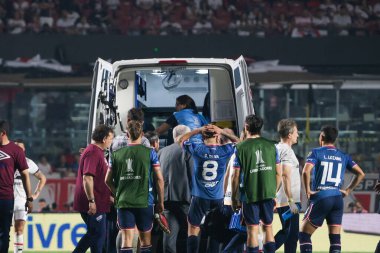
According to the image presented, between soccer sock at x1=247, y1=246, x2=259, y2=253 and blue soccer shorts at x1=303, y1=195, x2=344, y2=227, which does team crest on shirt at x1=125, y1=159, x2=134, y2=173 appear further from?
blue soccer shorts at x1=303, y1=195, x2=344, y2=227

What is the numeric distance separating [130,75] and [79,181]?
2.17 m

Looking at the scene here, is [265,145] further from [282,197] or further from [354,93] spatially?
[354,93]

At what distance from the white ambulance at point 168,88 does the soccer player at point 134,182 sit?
63.3 inches

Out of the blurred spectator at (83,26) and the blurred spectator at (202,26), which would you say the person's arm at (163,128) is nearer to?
the blurred spectator at (83,26)

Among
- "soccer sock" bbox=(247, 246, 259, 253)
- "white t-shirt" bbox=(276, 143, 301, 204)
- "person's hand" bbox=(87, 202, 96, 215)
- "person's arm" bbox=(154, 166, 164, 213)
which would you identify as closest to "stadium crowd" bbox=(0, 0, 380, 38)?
"white t-shirt" bbox=(276, 143, 301, 204)

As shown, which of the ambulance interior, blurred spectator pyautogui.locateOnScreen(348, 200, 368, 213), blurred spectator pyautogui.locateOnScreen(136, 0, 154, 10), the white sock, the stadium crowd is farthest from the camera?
blurred spectator pyautogui.locateOnScreen(136, 0, 154, 10)

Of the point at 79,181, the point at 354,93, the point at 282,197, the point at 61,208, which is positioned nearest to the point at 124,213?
the point at 79,181

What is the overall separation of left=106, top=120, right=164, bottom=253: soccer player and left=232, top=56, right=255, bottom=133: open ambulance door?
1.83 meters

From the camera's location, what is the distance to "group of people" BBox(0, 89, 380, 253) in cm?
1289

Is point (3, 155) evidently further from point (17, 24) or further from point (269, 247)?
point (17, 24)

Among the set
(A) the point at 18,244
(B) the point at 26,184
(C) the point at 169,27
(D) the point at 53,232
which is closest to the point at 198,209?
(B) the point at 26,184

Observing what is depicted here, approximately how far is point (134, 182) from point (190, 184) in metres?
A: 1.29

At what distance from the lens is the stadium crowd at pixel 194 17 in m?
28.5

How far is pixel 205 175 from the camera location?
13.8m
